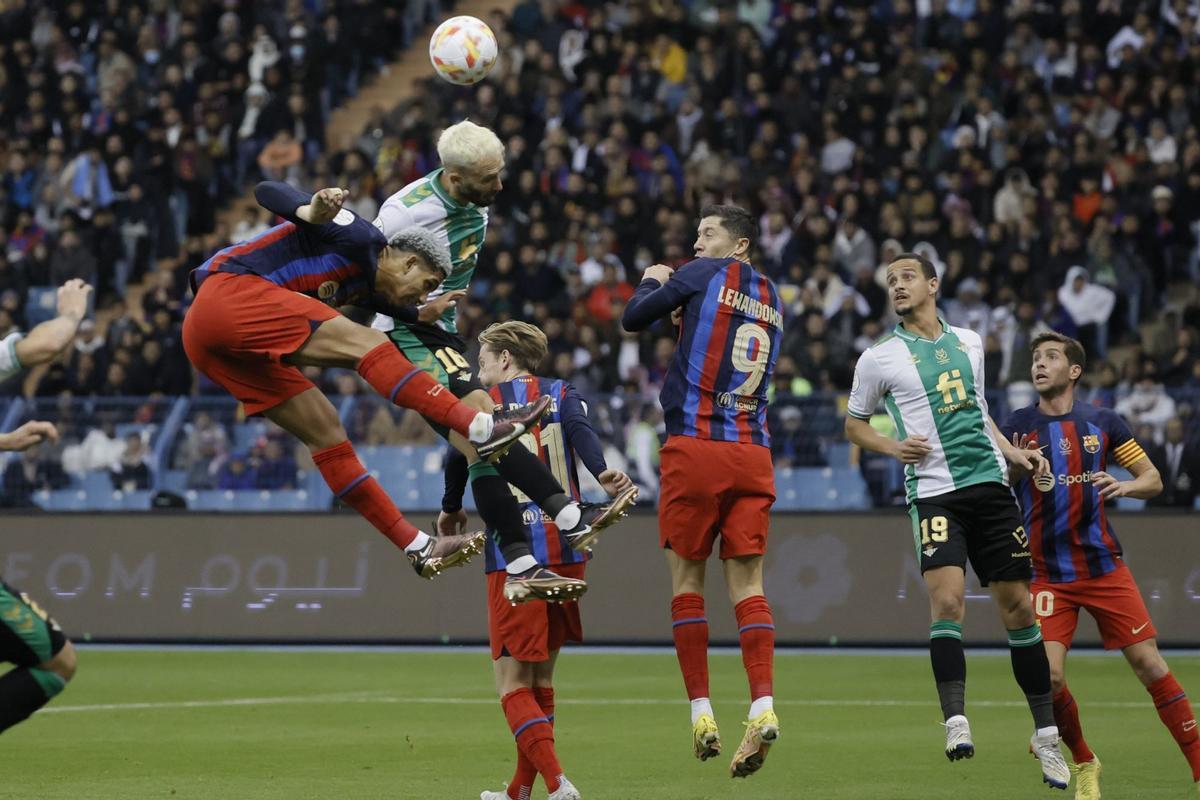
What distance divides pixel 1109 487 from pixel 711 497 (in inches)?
77.4

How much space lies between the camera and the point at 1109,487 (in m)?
8.79

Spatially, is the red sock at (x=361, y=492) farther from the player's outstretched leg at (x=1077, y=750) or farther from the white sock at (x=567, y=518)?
the player's outstretched leg at (x=1077, y=750)

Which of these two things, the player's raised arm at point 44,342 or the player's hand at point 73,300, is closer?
the player's raised arm at point 44,342

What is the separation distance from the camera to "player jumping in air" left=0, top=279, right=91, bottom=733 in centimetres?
665

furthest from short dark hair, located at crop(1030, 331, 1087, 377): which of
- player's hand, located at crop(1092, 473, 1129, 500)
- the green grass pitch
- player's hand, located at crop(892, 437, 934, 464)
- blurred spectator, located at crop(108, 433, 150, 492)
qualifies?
blurred spectator, located at crop(108, 433, 150, 492)

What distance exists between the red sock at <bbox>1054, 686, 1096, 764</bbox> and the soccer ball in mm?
4298

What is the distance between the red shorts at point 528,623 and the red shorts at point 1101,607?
2.53 metres

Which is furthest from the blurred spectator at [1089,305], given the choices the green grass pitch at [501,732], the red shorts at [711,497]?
the red shorts at [711,497]

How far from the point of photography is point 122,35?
87.7ft

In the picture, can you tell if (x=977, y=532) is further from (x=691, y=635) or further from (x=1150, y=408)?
(x=1150, y=408)

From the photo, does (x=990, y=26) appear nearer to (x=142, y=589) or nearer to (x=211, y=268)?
(x=142, y=589)

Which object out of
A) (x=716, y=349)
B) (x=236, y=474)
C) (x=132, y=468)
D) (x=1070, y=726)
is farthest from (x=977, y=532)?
(x=132, y=468)

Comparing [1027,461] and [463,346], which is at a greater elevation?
[463,346]

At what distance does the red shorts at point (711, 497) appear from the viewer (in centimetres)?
884
